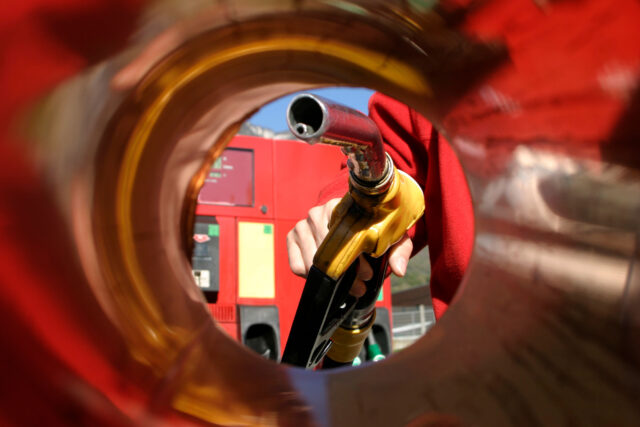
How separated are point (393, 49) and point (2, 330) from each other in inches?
10.2

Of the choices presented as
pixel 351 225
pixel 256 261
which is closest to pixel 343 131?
pixel 351 225

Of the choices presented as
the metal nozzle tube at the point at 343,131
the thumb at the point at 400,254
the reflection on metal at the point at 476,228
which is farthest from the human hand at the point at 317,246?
the reflection on metal at the point at 476,228

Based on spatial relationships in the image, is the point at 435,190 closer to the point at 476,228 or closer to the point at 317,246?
the point at 317,246

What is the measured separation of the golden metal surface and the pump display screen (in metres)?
1.58

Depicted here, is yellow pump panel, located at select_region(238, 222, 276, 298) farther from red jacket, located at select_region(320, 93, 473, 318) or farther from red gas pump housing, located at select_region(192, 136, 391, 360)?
red jacket, located at select_region(320, 93, 473, 318)

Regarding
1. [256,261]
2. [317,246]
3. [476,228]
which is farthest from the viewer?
[256,261]

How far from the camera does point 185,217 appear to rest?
48 centimetres

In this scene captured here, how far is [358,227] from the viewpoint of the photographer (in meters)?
0.61

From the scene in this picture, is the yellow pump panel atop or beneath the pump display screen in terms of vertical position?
beneath

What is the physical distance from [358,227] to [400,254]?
0.30 ft

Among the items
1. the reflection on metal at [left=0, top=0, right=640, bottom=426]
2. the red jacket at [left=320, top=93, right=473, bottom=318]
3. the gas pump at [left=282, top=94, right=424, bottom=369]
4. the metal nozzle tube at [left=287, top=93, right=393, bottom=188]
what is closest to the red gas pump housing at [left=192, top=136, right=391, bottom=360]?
the red jacket at [left=320, top=93, right=473, bottom=318]

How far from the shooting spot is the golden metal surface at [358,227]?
0.61 meters

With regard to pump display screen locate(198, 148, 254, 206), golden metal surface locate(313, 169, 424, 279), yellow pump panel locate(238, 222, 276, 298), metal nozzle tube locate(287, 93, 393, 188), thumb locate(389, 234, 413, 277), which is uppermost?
pump display screen locate(198, 148, 254, 206)

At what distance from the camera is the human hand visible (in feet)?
2.23
